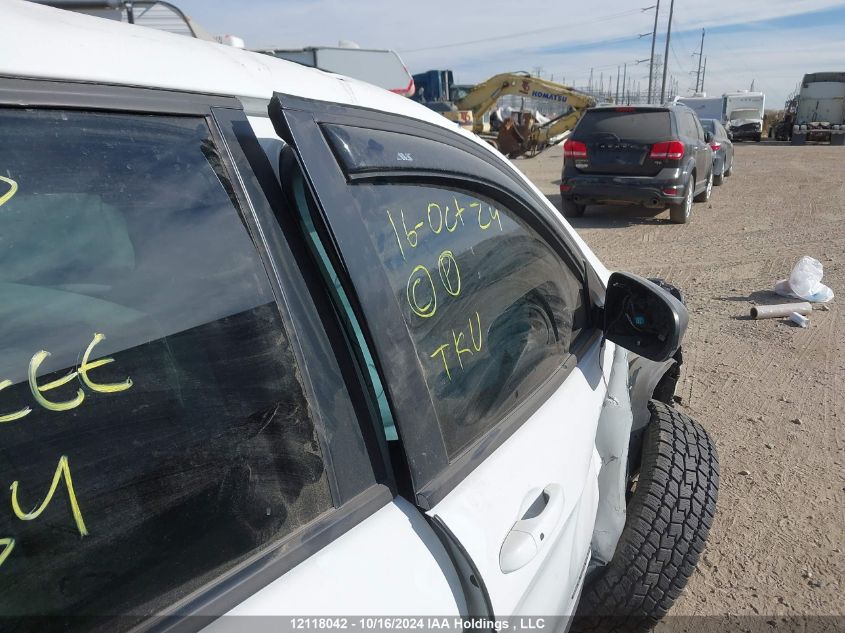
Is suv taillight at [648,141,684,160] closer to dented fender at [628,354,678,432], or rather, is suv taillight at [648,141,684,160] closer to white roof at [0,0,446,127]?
dented fender at [628,354,678,432]

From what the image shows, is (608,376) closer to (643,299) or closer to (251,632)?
(643,299)

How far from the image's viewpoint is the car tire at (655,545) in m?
1.87

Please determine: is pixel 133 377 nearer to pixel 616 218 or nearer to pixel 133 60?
pixel 133 60

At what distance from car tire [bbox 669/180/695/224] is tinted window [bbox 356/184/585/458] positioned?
864cm

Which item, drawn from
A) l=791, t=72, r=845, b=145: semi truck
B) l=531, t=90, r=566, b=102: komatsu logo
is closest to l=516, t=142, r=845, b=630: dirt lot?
l=531, t=90, r=566, b=102: komatsu logo

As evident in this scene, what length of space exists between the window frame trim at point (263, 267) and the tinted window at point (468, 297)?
212mm

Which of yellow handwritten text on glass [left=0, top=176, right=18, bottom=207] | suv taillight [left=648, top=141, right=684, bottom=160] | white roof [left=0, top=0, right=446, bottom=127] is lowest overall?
suv taillight [left=648, top=141, right=684, bottom=160]

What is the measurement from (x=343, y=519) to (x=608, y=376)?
1.22 metres

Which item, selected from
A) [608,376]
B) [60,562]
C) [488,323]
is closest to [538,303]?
[488,323]

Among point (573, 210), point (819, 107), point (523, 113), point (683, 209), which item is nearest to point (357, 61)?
point (573, 210)

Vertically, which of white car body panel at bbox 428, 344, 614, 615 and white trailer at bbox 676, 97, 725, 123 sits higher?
white car body panel at bbox 428, 344, 614, 615

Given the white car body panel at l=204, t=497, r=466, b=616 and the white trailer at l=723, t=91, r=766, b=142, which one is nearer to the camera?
the white car body panel at l=204, t=497, r=466, b=616

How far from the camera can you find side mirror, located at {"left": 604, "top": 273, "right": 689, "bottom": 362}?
5.63 feet

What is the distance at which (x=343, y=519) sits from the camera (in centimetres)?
99
